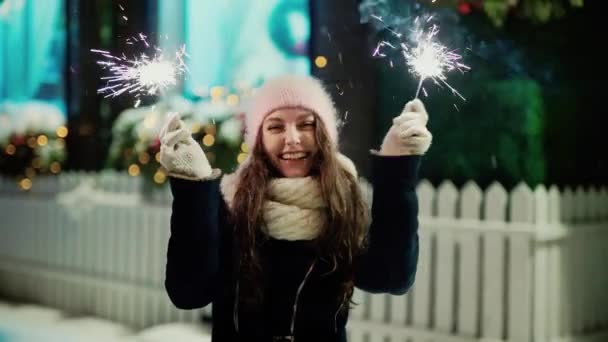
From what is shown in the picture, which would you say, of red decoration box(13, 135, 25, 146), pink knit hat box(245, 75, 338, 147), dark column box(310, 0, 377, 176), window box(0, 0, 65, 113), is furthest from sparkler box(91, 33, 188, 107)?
red decoration box(13, 135, 25, 146)

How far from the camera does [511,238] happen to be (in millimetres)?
1995

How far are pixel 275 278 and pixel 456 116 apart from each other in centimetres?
124

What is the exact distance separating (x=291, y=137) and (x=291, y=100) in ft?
0.18

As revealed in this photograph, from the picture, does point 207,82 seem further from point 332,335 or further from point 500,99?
point 500,99

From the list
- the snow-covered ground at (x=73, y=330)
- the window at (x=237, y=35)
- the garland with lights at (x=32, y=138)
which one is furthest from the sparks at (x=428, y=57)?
the garland with lights at (x=32, y=138)

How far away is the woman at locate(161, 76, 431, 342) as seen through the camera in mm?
920

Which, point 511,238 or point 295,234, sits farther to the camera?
point 511,238

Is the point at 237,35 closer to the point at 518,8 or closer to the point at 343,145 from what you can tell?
the point at 343,145

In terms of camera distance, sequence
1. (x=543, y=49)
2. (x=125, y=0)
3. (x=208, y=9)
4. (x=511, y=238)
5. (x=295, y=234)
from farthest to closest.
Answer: (x=543, y=49), (x=511, y=238), (x=208, y=9), (x=125, y=0), (x=295, y=234)

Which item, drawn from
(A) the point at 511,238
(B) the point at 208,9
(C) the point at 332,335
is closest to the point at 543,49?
(A) the point at 511,238

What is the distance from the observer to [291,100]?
967 millimetres

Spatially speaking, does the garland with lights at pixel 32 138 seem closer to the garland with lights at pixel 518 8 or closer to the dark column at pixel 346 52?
the garland with lights at pixel 518 8

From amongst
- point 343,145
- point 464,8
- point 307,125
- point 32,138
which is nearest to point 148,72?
point 307,125

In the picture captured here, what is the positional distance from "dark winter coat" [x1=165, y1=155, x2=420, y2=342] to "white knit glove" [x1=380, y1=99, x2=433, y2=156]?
1cm
